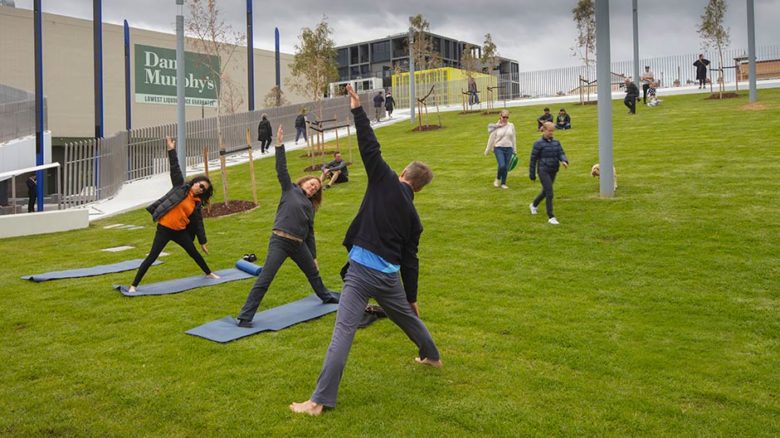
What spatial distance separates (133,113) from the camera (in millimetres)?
43719

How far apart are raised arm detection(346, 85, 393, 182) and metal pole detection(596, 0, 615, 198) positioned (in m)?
9.56

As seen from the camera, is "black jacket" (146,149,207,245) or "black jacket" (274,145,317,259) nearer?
"black jacket" (274,145,317,259)

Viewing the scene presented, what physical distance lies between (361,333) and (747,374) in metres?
3.55

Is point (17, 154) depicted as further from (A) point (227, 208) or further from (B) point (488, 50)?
(B) point (488, 50)

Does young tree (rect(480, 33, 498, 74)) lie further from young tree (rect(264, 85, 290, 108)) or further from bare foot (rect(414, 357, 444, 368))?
bare foot (rect(414, 357, 444, 368))

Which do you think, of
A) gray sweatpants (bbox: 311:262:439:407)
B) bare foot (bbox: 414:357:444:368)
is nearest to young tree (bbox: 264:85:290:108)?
bare foot (bbox: 414:357:444:368)

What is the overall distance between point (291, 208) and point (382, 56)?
6789 centimetres

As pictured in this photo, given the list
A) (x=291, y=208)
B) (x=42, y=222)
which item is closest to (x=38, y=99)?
(x=42, y=222)

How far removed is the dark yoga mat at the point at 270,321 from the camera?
6404 millimetres

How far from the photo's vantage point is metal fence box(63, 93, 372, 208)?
64.7ft

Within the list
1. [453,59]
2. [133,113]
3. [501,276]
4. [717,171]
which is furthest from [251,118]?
[453,59]

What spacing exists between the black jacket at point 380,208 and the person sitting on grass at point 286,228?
2166mm

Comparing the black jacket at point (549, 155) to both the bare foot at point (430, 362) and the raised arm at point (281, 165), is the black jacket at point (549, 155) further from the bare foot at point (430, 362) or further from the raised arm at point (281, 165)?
the bare foot at point (430, 362)

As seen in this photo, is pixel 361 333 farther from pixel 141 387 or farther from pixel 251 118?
pixel 251 118
